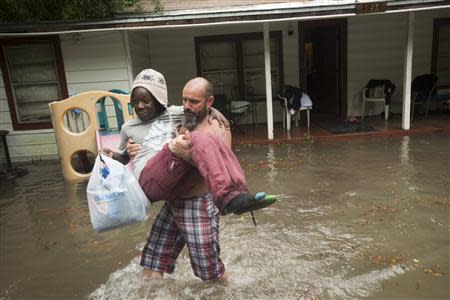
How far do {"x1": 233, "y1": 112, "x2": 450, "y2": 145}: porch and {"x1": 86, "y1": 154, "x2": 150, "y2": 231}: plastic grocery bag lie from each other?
5.80 m

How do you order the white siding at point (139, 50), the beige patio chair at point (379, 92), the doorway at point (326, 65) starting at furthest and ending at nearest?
1. the doorway at point (326, 65)
2. the beige patio chair at point (379, 92)
3. the white siding at point (139, 50)

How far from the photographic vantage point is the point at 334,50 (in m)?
9.83

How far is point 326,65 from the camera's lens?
1034 cm

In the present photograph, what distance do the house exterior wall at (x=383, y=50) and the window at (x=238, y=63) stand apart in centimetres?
184

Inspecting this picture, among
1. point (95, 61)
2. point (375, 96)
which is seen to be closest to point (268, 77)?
point (375, 96)

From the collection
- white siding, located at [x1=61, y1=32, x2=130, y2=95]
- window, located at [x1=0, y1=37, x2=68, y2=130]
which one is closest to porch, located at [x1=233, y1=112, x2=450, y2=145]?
white siding, located at [x1=61, y1=32, x2=130, y2=95]

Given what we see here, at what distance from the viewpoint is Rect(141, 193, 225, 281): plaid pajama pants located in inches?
94.7

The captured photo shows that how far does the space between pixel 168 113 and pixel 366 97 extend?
26.4ft

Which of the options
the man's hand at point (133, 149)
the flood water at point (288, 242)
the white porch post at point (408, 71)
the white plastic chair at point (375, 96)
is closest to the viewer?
the man's hand at point (133, 149)

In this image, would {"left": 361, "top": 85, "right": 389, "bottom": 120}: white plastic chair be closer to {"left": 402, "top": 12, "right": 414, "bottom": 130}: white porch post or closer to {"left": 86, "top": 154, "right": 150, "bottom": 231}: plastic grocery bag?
{"left": 402, "top": 12, "right": 414, "bottom": 130}: white porch post

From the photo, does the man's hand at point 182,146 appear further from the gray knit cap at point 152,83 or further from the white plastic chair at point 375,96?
the white plastic chair at point 375,96

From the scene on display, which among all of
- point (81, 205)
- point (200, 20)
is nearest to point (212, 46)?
point (200, 20)

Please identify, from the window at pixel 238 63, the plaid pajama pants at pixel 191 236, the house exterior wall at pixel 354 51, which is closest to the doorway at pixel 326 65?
the house exterior wall at pixel 354 51

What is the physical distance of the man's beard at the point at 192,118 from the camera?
2.23m
